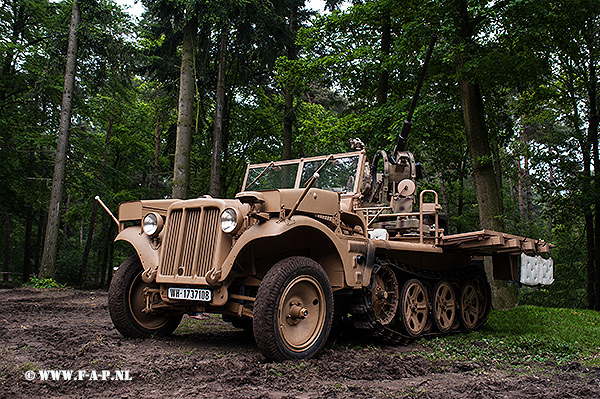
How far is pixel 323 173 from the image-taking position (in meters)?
8.34

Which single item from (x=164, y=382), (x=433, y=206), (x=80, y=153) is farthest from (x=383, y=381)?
(x=80, y=153)

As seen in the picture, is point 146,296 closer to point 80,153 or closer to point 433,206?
point 433,206

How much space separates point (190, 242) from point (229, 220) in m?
0.59

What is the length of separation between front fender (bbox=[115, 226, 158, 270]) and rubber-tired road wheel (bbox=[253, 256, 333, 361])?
5.11ft

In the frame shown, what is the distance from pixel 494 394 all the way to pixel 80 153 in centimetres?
1885

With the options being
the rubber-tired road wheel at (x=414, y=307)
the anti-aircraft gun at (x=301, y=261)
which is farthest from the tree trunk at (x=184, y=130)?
the rubber-tired road wheel at (x=414, y=307)

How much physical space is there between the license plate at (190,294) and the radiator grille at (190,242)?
0.16 m

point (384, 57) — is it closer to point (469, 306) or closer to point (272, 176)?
point (272, 176)

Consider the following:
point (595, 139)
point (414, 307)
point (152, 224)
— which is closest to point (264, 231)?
point (152, 224)

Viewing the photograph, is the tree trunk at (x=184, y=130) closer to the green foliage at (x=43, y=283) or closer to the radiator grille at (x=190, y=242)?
the green foliage at (x=43, y=283)

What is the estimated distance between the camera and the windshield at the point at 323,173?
8289 millimetres

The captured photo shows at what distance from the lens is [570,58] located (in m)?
15.9

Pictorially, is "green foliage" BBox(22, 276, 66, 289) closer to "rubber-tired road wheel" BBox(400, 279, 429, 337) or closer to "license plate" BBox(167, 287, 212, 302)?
"license plate" BBox(167, 287, 212, 302)

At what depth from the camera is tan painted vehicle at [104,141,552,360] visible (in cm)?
550
